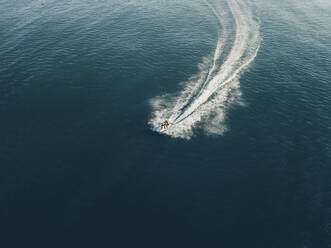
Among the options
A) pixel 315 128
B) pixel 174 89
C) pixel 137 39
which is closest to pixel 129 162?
pixel 174 89

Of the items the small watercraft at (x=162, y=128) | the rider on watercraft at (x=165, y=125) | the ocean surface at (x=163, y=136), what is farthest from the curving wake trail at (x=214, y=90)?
the rider on watercraft at (x=165, y=125)

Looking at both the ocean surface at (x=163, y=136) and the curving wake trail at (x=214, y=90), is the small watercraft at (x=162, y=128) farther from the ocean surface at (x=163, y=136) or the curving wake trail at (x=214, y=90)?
the ocean surface at (x=163, y=136)

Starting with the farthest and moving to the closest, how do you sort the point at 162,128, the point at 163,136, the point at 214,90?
the point at 214,90, the point at 162,128, the point at 163,136

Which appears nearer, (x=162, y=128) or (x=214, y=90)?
(x=162, y=128)

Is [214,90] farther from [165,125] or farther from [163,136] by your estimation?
[163,136]

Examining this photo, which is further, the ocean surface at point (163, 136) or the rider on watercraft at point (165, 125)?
the rider on watercraft at point (165, 125)

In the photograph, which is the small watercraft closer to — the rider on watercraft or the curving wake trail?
the rider on watercraft

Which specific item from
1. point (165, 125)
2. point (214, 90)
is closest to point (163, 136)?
point (165, 125)

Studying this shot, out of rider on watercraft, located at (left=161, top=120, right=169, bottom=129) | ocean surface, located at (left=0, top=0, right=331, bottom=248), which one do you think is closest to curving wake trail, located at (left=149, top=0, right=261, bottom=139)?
ocean surface, located at (left=0, top=0, right=331, bottom=248)
